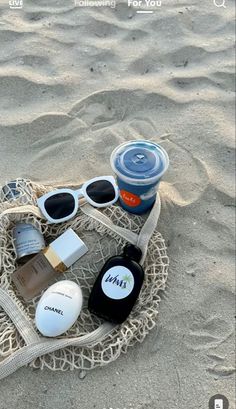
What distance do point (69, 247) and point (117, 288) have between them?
9.1 inches

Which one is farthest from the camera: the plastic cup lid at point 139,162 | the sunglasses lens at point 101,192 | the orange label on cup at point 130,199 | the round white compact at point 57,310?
the sunglasses lens at point 101,192

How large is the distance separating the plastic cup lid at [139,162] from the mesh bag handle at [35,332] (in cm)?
24

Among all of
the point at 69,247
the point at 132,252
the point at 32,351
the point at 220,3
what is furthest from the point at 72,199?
the point at 220,3

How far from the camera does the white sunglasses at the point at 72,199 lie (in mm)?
1814

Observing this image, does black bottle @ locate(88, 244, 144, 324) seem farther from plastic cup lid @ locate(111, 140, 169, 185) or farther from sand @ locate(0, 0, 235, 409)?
plastic cup lid @ locate(111, 140, 169, 185)

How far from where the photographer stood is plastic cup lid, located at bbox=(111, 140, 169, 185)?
1618 millimetres

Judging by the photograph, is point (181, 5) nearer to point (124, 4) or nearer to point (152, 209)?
point (124, 4)

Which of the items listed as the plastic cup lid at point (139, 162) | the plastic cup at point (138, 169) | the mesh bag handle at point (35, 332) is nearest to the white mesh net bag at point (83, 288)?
the mesh bag handle at point (35, 332)

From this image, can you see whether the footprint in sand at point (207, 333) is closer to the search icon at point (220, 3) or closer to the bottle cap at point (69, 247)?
the bottle cap at point (69, 247)

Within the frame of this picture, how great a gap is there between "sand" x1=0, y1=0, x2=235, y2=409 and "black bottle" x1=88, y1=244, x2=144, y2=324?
15 cm

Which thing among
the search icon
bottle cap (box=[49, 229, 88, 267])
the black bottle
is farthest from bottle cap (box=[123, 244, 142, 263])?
the search icon

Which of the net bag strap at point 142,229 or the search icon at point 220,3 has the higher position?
the search icon at point 220,3

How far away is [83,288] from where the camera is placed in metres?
1.71

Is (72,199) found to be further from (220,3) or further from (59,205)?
(220,3)
